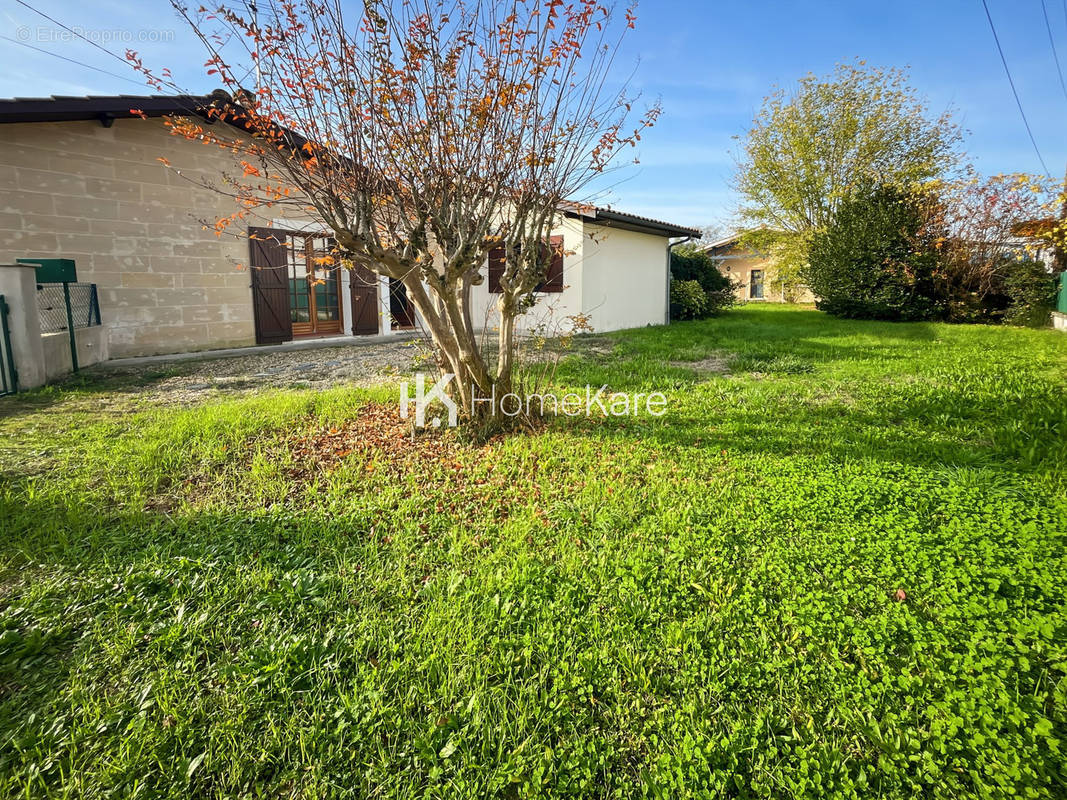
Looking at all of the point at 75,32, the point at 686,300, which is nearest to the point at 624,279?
the point at 686,300

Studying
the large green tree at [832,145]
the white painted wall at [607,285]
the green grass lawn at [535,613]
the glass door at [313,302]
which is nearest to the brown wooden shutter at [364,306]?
the glass door at [313,302]

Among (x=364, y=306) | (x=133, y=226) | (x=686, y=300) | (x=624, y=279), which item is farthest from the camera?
(x=686, y=300)

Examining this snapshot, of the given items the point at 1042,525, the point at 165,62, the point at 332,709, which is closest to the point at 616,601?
the point at 332,709

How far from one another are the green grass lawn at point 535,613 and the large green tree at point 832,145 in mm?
18931

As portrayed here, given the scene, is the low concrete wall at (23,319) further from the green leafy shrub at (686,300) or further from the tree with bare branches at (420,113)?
the green leafy shrub at (686,300)

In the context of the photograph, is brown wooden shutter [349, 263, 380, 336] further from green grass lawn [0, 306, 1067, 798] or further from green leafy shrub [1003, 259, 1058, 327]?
green leafy shrub [1003, 259, 1058, 327]

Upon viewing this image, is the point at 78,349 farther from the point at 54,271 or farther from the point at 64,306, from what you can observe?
the point at 54,271

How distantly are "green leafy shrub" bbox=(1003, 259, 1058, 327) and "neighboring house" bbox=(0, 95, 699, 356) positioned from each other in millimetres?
10411

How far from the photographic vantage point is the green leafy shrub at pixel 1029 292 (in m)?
11.9

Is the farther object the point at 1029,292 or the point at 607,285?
the point at 1029,292

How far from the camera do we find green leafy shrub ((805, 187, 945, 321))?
44.0 feet

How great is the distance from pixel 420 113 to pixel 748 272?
31.3 meters

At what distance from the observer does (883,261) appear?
1372 cm

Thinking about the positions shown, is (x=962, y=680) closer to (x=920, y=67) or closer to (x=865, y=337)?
(x=865, y=337)
